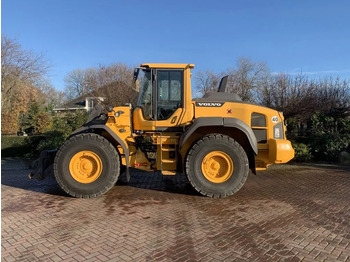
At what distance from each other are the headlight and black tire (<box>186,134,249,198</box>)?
3.29 feet

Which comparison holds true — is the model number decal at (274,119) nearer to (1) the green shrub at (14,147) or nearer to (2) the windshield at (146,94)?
(2) the windshield at (146,94)

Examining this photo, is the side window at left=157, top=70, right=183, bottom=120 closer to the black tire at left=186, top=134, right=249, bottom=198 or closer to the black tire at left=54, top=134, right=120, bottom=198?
the black tire at left=186, top=134, right=249, bottom=198

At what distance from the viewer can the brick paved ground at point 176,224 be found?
3.32m

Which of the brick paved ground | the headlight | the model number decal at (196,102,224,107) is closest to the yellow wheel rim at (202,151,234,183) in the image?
the brick paved ground

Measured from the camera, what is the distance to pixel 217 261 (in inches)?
123

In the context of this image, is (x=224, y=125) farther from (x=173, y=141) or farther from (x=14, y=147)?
(x=14, y=147)

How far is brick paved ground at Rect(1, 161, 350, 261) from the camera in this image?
3.32 meters

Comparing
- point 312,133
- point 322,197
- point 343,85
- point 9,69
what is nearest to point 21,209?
point 322,197

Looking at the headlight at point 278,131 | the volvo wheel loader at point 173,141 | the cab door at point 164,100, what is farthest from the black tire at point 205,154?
the headlight at point 278,131

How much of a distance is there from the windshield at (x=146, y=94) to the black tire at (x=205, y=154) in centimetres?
137

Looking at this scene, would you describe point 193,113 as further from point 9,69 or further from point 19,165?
point 9,69

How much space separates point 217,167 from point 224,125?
2.97ft

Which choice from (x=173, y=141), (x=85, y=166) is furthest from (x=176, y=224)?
(x=85, y=166)

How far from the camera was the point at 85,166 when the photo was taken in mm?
5742
